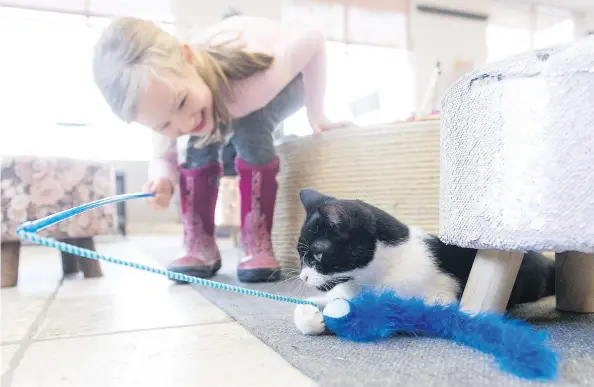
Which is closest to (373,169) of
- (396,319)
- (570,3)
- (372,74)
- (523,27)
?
(396,319)

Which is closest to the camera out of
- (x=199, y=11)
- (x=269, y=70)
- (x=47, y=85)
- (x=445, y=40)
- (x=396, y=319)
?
(x=396, y=319)

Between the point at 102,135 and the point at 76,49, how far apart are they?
50 cm

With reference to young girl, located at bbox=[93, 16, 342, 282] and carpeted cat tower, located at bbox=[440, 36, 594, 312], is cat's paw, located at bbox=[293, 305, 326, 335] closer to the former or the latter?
carpeted cat tower, located at bbox=[440, 36, 594, 312]

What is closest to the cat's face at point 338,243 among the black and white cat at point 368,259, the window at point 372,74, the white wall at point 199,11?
the black and white cat at point 368,259

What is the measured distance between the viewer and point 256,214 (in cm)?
111

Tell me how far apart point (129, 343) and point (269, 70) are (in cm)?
63

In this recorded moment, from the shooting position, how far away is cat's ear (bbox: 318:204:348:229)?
0.62 metres

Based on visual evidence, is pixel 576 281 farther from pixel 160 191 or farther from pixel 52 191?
pixel 52 191

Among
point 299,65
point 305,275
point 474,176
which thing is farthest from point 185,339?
point 299,65

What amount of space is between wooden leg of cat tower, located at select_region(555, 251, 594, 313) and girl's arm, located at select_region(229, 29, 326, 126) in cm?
62

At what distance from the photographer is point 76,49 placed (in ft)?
9.30

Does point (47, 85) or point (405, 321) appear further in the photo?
point (47, 85)

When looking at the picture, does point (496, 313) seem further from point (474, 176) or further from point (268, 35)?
point (268, 35)

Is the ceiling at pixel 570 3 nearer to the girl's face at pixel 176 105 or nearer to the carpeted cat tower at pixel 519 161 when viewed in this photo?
the girl's face at pixel 176 105
